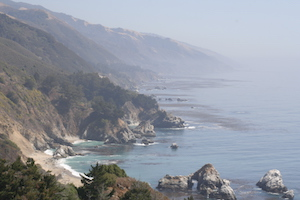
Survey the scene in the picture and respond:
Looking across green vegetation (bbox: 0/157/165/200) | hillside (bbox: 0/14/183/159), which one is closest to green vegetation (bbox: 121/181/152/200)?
green vegetation (bbox: 0/157/165/200)

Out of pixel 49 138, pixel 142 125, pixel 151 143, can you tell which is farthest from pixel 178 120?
pixel 49 138

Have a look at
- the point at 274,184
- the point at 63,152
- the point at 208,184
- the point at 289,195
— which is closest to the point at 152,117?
the point at 63,152

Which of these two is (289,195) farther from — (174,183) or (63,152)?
(63,152)

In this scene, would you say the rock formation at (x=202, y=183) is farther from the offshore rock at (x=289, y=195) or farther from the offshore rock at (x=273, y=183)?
the offshore rock at (x=289, y=195)

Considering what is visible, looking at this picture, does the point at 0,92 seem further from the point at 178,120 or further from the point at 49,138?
→ the point at 178,120

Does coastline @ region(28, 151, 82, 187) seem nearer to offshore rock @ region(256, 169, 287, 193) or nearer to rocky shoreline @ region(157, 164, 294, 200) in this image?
rocky shoreline @ region(157, 164, 294, 200)
